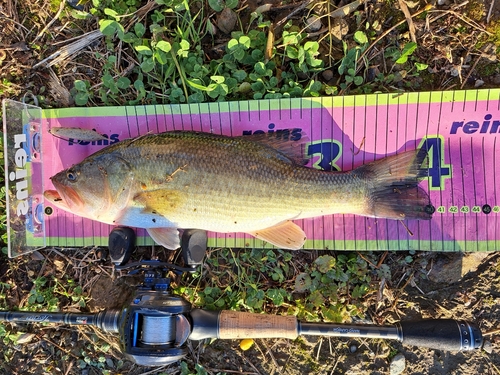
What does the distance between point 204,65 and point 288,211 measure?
1462 mm

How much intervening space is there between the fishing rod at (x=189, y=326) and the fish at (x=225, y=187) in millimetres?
324

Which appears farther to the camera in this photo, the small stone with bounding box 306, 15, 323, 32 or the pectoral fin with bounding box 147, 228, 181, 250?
the small stone with bounding box 306, 15, 323, 32

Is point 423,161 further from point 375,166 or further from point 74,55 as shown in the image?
point 74,55

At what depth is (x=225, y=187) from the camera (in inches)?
114

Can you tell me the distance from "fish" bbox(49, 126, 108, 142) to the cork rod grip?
6.19 feet

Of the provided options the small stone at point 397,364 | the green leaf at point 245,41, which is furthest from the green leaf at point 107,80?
the small stone at point 397,364

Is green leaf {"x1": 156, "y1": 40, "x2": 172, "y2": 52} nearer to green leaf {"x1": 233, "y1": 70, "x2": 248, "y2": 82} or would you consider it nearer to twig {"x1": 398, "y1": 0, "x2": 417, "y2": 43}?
green leaf {"x1": 233, "y1": 70, "x2": 248, "y2": 82}

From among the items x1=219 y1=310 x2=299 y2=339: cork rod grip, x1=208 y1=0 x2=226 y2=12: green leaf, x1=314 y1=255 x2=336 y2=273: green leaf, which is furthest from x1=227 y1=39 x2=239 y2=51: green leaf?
x1=219 y1=310 x2=299 y2=339: cork rod grip

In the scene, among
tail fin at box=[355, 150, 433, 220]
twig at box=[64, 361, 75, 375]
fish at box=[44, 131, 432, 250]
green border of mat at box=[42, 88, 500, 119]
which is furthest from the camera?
twig at box=[64, 361, 75, 375]

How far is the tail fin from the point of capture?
2998 mm

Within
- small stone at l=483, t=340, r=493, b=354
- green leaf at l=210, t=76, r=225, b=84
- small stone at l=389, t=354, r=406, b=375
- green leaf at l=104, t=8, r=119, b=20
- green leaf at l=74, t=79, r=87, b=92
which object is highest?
green leaf at l=104, t=8, r=119, b=20

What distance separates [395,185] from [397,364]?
5.06ft

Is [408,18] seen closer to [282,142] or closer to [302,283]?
[282,142]

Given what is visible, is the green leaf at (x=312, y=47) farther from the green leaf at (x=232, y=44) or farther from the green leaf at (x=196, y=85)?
the green leaf at (x=196, y=85)
